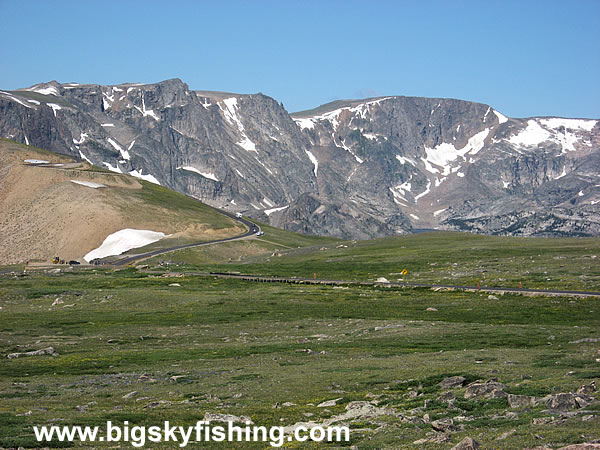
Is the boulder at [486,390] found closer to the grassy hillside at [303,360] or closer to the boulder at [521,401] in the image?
the grassy hillside at [303,360]

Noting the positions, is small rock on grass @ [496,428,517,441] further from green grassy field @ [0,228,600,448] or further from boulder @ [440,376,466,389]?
boulder @ [440,376,466,389]

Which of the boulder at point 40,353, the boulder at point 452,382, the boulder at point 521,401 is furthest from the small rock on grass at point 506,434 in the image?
the boulder at point 40,353

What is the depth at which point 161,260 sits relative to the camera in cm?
18925

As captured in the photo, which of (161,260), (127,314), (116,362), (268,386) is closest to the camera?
→ (268,386)

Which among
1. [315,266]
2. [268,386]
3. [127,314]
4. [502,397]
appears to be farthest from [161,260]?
[502,397]

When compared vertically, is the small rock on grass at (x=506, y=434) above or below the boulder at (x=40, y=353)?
above

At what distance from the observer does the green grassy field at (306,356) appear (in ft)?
104

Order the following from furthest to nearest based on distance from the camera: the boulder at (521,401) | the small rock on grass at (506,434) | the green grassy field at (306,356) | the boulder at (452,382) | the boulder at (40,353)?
the boulder at (40,353) → the boulder at (452,382) → the boulder at (521,401) → the green grassy field at (306,356) → the small rock on grass at (506,434)

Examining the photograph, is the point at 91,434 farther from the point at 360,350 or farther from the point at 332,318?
the point at 332,318

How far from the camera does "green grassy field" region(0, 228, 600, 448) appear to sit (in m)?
31.7

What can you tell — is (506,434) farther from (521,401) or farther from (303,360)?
(303,360)

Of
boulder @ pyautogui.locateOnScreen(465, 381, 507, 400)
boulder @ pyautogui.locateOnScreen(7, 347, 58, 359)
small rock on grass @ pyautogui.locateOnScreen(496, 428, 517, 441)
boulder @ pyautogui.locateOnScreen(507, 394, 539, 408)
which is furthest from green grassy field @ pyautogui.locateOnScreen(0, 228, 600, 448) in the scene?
boulder @ pyautogui.locateOnScreen(7, 347, 58, 359)

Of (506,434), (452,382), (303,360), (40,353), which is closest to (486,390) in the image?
(452,382)

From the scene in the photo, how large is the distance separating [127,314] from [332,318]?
1135 inches
